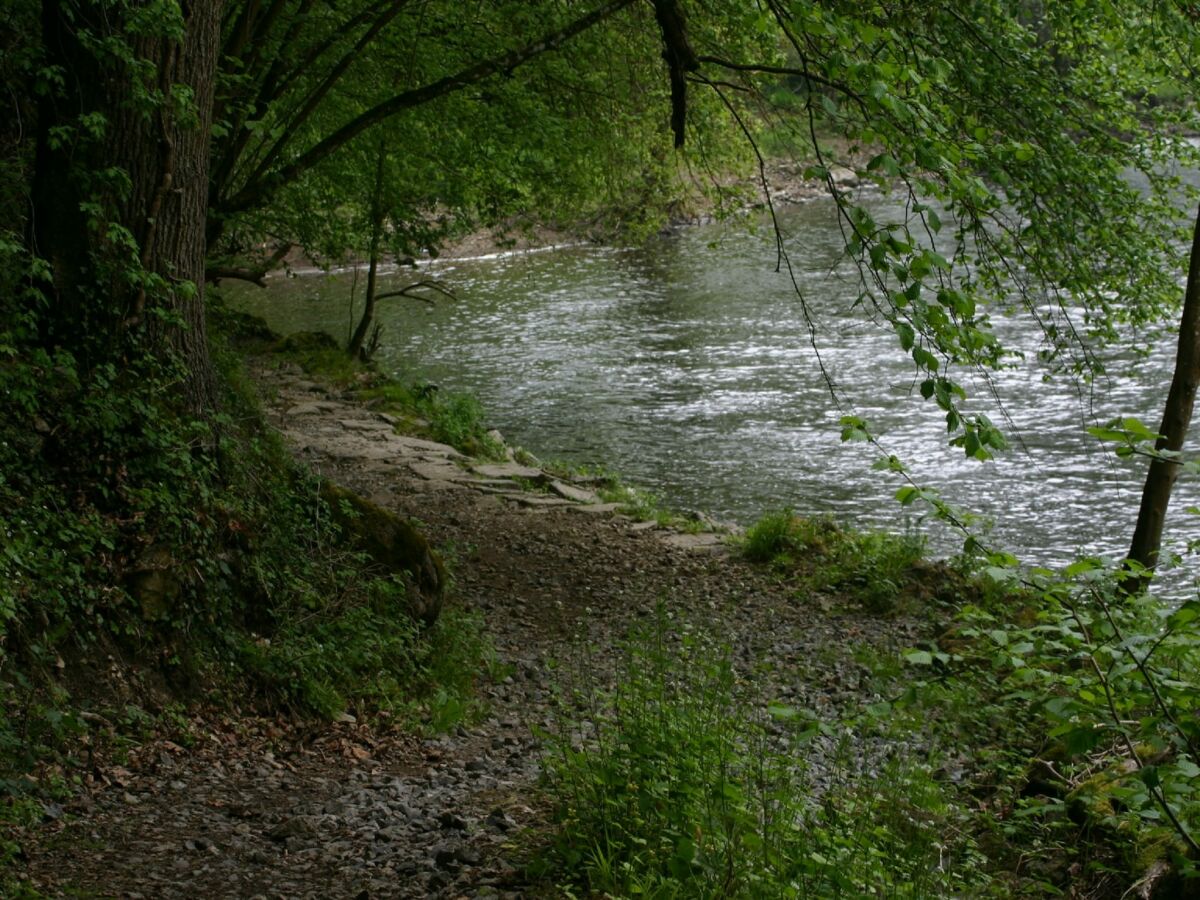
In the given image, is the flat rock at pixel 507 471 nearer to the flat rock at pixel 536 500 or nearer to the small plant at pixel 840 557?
the flat rock at pixel 536 500

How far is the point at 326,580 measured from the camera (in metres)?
6.91

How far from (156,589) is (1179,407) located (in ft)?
21.7

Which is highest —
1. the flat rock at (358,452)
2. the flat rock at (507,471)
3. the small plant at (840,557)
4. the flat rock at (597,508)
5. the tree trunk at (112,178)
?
the tree trunk at (112,178)

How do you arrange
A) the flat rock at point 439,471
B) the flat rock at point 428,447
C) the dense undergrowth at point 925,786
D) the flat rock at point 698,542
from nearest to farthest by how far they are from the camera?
the dense undergrowth at point 925,786 → the flat rock at point 698,542 → the flat rock at point 439,471 → the flat rock at point 428,447

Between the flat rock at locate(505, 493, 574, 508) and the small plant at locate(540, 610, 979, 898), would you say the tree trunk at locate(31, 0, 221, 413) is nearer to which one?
the small plant at locate(540, 610, 979, 898)

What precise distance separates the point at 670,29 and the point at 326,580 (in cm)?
378

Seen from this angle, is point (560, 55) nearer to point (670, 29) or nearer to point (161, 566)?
point (670, 29)

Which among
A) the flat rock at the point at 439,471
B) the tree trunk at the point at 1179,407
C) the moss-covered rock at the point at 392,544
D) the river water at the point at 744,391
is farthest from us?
the river water at the point at 744,391

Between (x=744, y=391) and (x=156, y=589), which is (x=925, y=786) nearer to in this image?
(x=156, y=589)

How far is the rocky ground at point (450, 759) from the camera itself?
421 cm

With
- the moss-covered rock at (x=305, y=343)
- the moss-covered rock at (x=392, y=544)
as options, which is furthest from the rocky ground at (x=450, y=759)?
the moss-covered rock at (x=305, y=343)

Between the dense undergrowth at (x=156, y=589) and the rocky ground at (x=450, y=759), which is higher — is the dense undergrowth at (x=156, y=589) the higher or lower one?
the higher one

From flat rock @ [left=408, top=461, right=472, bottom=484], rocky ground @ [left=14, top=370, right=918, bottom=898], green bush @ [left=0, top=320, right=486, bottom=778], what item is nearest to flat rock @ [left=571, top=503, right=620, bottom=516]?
rocky ground @ [left=14, top=370, right=918, bottom=898]

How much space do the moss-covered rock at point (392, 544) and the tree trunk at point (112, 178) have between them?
6.29 ft
